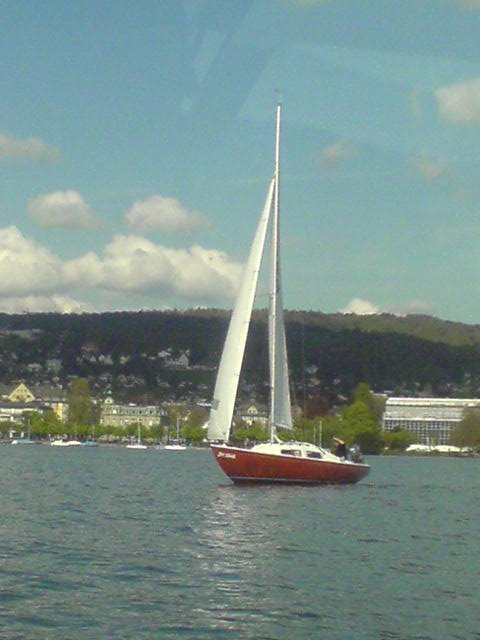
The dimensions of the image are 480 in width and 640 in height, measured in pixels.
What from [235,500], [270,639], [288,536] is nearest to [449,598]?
[270,639]

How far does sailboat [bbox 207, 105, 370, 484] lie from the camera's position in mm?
49281

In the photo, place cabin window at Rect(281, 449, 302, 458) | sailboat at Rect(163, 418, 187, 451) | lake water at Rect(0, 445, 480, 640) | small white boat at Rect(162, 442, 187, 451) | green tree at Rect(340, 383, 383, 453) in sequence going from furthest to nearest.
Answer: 1. sailboat at Rect(163, 418, 187, 451)
2. small white boat at Rect(162, 442, 187, 451)
3. green tree at Rect(340, 383, 383, 453)
4. cabin window at Rect(281, 449, 302, 458)
5. lake water at Rect(0, 445, 480, 640)

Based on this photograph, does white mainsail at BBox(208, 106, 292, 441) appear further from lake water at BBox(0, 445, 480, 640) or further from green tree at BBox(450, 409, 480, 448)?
green tree at BBox(450, 409, 480, 448)

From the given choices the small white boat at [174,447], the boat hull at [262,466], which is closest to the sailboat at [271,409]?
the boat hull at [262,466]

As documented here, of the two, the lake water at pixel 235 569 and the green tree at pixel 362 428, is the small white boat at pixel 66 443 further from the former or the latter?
the lake water at pixel 235 569

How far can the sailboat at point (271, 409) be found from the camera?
49281mm

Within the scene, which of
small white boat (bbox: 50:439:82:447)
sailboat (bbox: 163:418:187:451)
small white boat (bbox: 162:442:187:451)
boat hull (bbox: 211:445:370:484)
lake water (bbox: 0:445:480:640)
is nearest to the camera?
lake water (bbox: 0:445:480:640)

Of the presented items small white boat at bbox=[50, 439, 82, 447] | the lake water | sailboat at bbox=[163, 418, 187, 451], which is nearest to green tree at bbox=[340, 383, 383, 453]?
sailboat at bbox=[163, 418, 187, 451]

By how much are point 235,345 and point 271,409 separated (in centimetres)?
304

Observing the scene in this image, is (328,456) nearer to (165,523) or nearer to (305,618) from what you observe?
(165,523)

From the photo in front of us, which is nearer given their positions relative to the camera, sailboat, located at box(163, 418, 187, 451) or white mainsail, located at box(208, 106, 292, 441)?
white mainsail, located at box(208, 106, 292, 441)

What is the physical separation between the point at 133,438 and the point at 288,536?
16375cm

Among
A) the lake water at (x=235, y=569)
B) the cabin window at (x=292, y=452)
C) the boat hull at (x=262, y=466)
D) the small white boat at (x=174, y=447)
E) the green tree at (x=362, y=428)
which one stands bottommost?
the lake water at (x=235, y=569)

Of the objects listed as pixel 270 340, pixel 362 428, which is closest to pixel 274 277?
pixel 270 340
